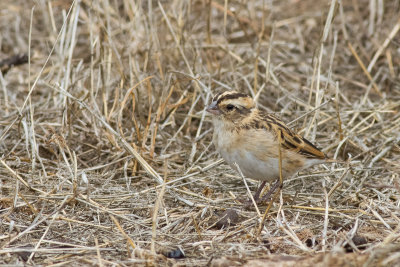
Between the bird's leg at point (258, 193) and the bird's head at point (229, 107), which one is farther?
the bird's leg at point (258, 193)

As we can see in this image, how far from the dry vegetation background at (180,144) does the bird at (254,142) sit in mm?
290

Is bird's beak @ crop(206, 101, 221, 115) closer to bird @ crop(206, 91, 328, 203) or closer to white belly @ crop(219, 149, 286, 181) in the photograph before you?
bird @ crop(206, 91, 328, 203)

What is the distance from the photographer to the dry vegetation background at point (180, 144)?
171 inches

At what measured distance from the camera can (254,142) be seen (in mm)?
5062

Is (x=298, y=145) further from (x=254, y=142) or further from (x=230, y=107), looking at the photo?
(x=230, y=107)

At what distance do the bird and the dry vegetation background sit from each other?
29 cm

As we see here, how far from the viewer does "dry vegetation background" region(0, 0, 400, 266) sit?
171 inches

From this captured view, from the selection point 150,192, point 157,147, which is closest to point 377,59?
point 157,147

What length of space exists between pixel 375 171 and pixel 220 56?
307cm

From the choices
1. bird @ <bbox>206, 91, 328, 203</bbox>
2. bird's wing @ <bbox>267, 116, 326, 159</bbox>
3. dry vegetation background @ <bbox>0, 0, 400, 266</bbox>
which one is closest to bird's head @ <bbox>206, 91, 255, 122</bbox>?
bird @ <bbox>206, 91, 328, 203</bbox>

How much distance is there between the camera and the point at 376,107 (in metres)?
7.19

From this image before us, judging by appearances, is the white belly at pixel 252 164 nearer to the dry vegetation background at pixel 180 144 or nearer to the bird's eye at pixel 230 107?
the dry vegetation background at pixel 180 144

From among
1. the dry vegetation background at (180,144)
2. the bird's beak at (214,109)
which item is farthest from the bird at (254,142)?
the dry vegetation background at (180,144)

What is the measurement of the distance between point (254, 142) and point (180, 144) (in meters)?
1.64
